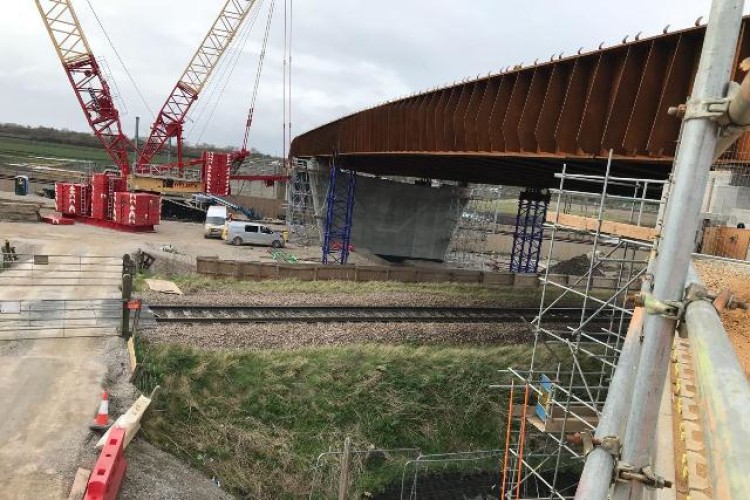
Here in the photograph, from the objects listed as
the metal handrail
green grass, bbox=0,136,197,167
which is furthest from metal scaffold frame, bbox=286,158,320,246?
green grass, bbox=0,136,197,167

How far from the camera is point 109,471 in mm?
7406

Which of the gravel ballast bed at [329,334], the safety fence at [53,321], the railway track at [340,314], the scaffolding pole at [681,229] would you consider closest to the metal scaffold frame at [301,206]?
the railway track at [340,314]

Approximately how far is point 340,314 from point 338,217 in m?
21.0

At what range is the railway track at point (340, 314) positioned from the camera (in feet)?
53.9

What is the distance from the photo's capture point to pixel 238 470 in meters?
10.8

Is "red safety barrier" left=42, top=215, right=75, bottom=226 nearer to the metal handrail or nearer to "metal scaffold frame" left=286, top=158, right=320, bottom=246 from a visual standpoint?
"metal scaffold frame" left=286, top=158, right=320, bottom=246

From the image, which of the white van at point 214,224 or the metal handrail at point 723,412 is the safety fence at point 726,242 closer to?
the metal handrail at point 723,412

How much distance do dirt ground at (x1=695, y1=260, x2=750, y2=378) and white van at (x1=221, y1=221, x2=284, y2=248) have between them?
94.2 ft

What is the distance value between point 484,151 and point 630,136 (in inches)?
201

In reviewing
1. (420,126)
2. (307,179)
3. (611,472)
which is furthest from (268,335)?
(307,179)

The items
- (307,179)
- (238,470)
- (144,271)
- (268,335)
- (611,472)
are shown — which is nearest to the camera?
(611,472)

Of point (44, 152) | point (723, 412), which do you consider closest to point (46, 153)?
point (44, 152)

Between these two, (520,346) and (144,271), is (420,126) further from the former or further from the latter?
(144,271)

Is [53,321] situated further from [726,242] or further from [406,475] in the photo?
[726,242]
